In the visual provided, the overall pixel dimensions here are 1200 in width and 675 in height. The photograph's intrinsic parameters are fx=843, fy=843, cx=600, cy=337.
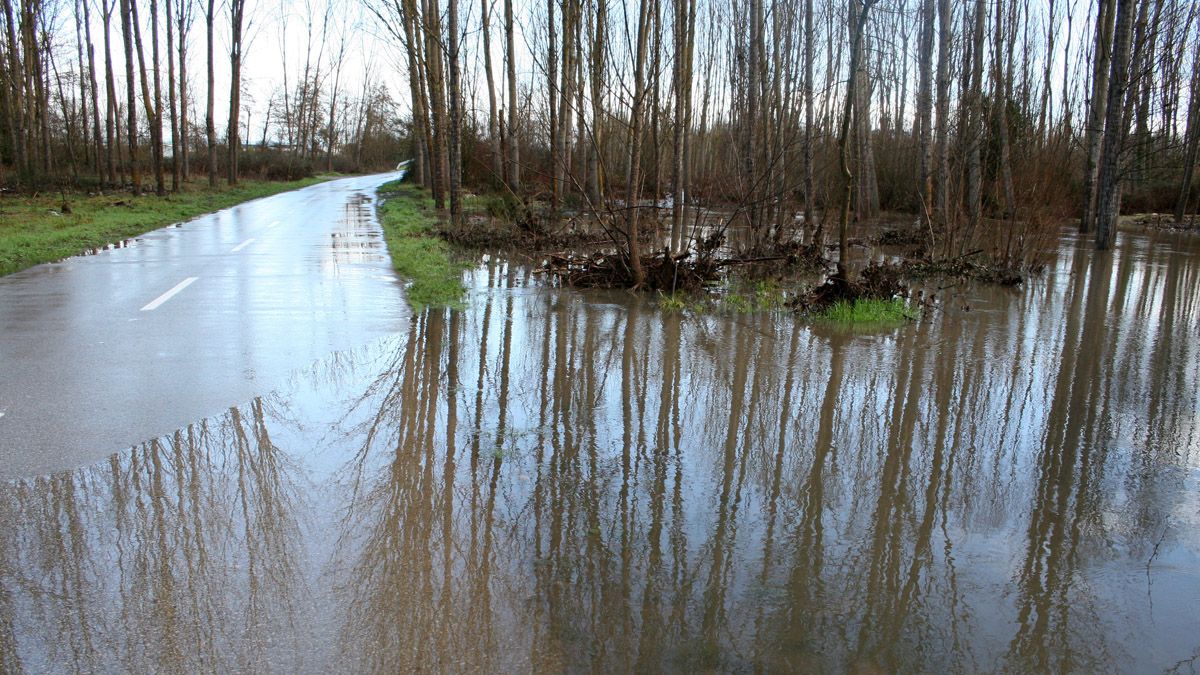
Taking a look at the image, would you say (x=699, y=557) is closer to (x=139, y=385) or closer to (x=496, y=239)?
(x=139, y=385)

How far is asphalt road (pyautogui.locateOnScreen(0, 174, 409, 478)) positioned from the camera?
211 inches

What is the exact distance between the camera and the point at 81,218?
20.8 m

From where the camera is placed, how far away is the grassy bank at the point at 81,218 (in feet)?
46.3

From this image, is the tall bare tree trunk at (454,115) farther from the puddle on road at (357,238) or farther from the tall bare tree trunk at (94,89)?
the tall bare tree trunk at (94,89)

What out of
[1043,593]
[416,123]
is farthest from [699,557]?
[416,123]

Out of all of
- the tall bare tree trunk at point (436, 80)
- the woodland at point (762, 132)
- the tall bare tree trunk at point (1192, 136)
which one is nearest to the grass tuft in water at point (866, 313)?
the woodland at point (762, 132)

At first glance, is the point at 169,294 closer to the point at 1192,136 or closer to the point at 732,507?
the point at 732,507

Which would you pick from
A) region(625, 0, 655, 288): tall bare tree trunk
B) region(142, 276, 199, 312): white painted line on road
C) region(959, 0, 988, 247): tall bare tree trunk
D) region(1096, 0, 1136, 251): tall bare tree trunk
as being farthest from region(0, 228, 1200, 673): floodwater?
region(1096, 0, 1136, 251): tall bare tree trunk

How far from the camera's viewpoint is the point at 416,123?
33094 millimetres

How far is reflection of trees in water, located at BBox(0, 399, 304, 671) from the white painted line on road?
505cm

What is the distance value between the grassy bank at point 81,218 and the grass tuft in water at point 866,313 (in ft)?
37.2

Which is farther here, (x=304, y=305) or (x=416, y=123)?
(x=416, y=123)

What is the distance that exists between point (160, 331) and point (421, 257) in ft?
20.7

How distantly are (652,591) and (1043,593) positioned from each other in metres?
1.65
